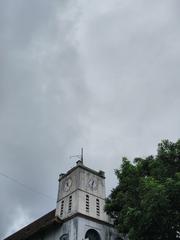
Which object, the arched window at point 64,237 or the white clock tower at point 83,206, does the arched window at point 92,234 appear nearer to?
the white clock tower at point 83,206

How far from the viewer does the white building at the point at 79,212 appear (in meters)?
22.4

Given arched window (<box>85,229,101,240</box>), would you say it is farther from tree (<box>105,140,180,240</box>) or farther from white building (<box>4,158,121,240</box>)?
tree (<box>105,140,180,240</box>)

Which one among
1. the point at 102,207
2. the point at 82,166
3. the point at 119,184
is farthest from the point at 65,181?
the point at 119,184

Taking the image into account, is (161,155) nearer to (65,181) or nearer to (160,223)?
(160,223)

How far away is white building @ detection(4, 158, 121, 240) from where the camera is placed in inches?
881

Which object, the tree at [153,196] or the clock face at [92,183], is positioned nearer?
the tree at [153,196]

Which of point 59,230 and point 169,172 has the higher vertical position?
point 169,172

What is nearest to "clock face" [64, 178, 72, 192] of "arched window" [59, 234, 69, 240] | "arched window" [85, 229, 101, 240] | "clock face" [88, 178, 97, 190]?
"clock face" [88, 178, 97, 190]

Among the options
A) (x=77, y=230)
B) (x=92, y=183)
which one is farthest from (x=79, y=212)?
(x=92, y=183)

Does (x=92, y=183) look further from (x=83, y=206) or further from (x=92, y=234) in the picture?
(x=92, y=234)

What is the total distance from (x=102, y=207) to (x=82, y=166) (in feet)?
12.8

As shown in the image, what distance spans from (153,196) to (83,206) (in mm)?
9473

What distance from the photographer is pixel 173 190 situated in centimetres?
1558

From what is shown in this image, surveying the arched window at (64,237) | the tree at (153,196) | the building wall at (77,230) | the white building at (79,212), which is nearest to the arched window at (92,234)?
the white building at (79,212)
